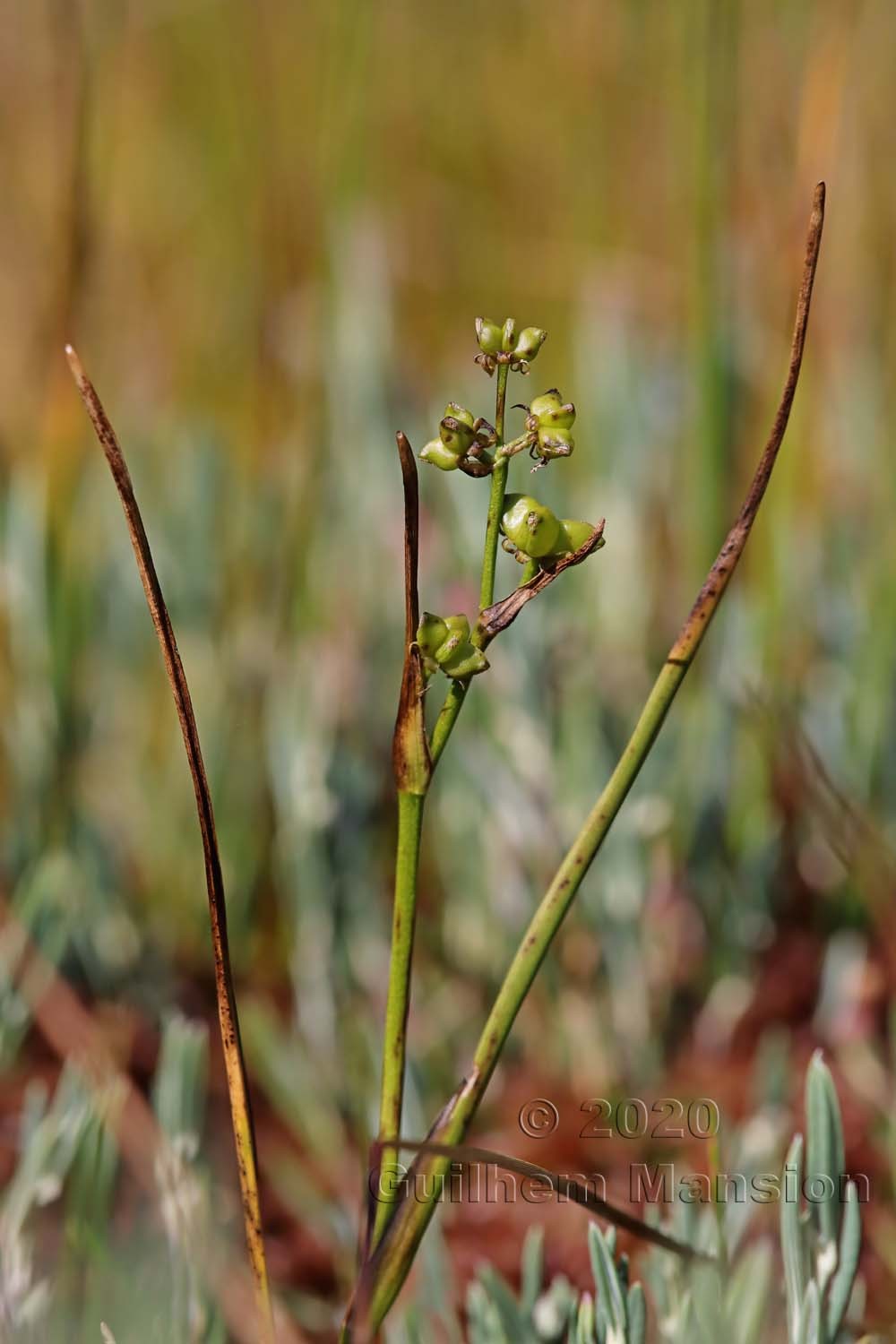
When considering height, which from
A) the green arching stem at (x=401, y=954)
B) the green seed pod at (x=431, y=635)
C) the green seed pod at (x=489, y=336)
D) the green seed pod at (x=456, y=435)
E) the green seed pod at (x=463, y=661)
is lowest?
the green arching stem at (x=401, y=954)

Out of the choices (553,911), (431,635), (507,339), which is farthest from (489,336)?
(553,911)

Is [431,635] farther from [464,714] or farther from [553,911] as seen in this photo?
[464,714]

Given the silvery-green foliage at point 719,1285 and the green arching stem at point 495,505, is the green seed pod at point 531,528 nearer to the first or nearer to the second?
the green arching stem at point 495,505

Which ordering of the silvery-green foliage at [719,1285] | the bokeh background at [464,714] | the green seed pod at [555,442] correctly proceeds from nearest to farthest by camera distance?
the green seed pod at [555,442] → the silvery-green foliage at [719,1285] → the bokeh background at [464,714]

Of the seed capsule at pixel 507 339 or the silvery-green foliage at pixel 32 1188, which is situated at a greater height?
the seed capsule at pixel 507 339

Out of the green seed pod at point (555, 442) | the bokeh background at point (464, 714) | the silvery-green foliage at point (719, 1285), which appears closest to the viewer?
the green seed pod at point (555, 442)

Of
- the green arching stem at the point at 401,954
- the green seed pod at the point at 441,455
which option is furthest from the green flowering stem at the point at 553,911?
the green seed pod at the point at 441,455

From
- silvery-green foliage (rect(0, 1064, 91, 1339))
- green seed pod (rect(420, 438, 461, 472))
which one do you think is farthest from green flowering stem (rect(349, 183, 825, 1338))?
silvery-green foliage (rect(0, 1064, 91, 1339))
